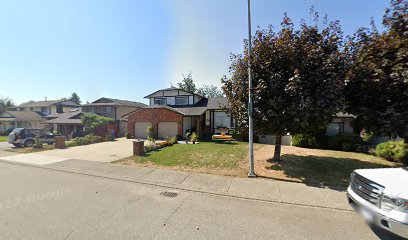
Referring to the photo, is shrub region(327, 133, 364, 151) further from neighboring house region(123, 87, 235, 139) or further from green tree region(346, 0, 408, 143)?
neighboring house region(123, 87, 235, 139)

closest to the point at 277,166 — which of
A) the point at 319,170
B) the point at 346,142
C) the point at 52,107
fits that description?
the point at 319,170

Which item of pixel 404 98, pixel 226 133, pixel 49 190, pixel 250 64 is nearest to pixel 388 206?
pixel 404 98

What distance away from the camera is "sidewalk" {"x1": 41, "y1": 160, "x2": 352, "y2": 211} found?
4.85 m

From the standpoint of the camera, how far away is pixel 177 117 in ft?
58.4

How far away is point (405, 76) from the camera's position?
504cm

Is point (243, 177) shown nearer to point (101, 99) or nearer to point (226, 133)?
point (226, 133)

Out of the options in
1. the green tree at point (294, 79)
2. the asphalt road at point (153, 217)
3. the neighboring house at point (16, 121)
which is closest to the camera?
the asphalt road at point (153, 217)

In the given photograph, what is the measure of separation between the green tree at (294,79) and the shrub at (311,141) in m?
7.10

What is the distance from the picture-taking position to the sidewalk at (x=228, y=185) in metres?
4.85

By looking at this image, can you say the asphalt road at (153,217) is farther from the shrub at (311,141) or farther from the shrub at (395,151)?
the shrub at (311,141)

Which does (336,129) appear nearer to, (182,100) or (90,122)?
(182,100)


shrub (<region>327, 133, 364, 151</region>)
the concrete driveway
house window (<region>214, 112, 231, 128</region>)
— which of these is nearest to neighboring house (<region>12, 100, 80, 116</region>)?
the concrete driveway

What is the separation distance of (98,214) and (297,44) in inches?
340

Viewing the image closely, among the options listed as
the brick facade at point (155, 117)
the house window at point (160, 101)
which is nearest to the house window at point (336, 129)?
the brick facade at point (155, 117)
